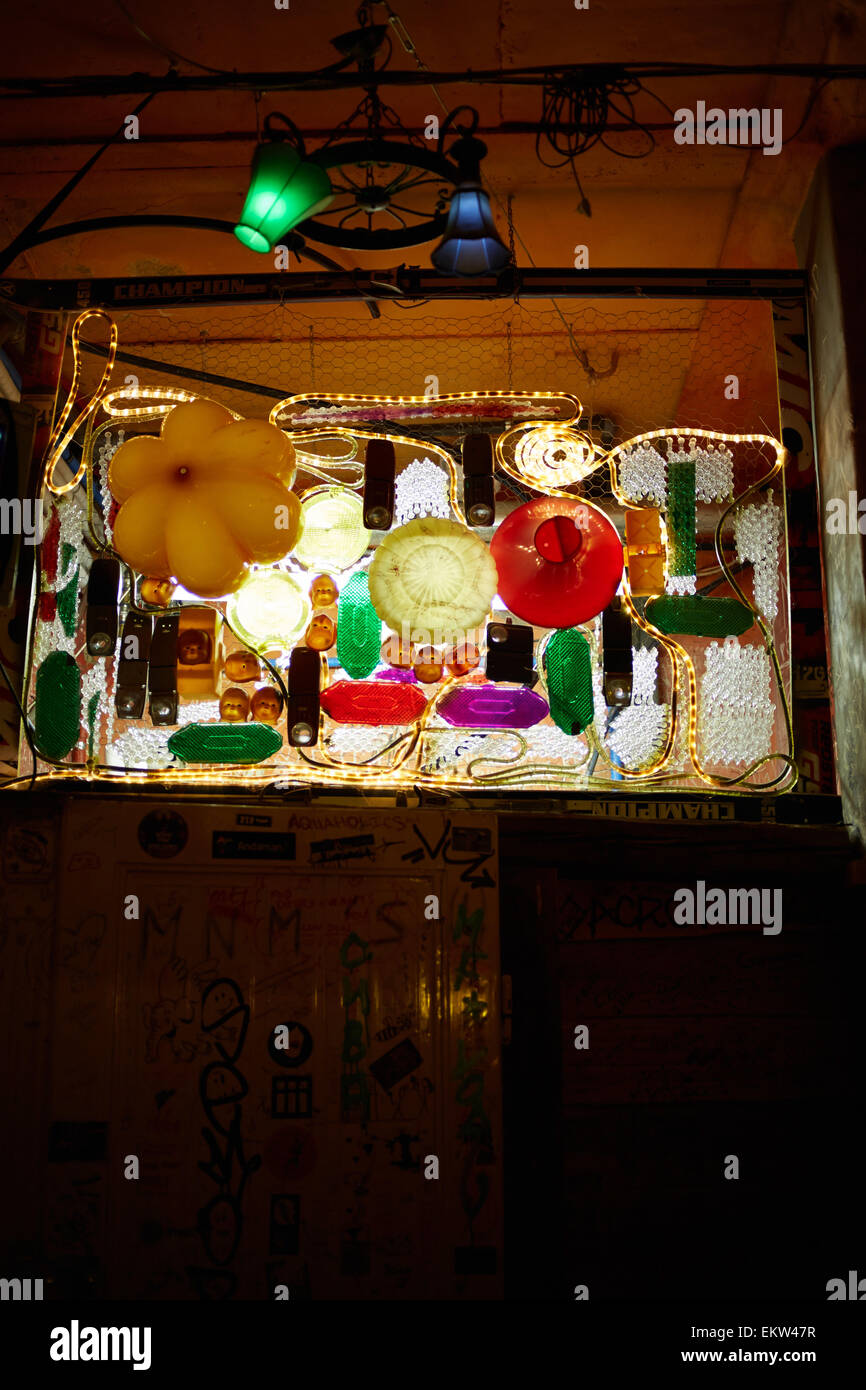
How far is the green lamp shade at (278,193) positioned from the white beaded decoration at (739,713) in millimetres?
2582

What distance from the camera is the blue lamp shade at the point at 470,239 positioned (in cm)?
434

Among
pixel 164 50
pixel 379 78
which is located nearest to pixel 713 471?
pixel 379 78

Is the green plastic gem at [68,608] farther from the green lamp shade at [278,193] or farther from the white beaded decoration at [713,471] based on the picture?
the white beaded decoration at [713,471]

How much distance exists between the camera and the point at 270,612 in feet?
15.2

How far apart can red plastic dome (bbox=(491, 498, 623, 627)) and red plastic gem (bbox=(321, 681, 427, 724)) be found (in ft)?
1.88

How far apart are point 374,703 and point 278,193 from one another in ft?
6.76

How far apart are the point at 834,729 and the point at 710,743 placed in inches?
20.7

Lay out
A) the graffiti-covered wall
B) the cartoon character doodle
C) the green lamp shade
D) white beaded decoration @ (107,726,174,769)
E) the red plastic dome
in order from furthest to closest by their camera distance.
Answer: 1. white beaded decoration @ (107,726,174,769)
2. the red plastic dome
3. the green lamp shade
4. the cartoon character doodle
5. the graffiti-covered wall

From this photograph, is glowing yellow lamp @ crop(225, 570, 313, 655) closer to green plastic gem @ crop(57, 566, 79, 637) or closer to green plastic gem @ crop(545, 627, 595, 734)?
green plastic gem @ crop(57, 566, 79, 637)

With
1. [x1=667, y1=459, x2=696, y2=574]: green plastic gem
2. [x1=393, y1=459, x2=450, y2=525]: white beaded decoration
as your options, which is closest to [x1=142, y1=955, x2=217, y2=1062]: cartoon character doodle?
[x1=393, y1=459, x2=450, y2=525]: white beaded decoration

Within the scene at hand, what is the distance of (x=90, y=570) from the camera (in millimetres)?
4715

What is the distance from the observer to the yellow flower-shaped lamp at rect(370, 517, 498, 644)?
440cm

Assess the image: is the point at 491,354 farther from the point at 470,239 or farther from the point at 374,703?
the point at 374,703
